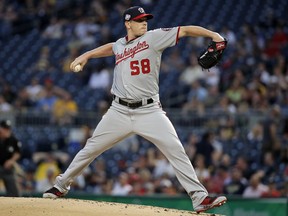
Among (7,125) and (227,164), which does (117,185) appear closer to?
(227,164)

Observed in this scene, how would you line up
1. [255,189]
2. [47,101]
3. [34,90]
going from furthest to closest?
1. [34,90]
2. [47,101]
3. [255,189]

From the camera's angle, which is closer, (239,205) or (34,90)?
(239,205)

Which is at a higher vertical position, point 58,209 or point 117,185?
point 58,209

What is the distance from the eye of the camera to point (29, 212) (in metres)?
7.73

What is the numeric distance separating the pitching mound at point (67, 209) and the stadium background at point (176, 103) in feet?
14.2

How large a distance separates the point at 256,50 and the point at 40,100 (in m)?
4.31

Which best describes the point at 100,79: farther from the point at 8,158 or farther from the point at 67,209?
the point at 67,209

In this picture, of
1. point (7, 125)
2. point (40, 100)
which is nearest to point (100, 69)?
point (40, 100)

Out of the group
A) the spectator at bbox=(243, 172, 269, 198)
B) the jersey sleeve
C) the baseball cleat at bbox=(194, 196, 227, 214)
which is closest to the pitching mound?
the baseball cleat at bbox=(194, 196, 227, 214)

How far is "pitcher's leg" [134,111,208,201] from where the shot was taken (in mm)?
7824

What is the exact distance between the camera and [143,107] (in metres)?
7.94

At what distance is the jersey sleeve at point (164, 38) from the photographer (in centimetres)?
784

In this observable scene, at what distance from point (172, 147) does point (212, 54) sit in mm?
911

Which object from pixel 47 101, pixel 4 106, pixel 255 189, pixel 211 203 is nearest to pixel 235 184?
pixel 255 189
